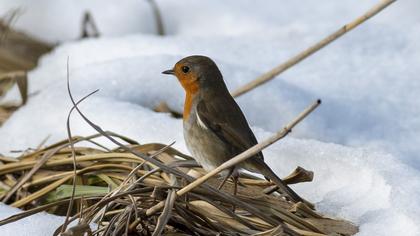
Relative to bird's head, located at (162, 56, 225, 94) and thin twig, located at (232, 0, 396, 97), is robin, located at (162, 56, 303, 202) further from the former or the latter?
thin twig, located at (232, 0, 396, 97)

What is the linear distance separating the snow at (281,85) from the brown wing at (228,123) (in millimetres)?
321

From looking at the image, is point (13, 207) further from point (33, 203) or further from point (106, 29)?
point (106, 29)

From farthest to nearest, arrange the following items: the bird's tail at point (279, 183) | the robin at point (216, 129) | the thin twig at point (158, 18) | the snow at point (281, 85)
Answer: the thin twig at point (158, 18) → the snow at point (281, 85) → the robin at point (216, 129) → the bird's tail at point (279, 183)

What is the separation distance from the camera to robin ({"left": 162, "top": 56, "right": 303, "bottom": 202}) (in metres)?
3.39

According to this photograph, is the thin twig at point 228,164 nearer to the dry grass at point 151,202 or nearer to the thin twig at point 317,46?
the dry grass at point 151,202

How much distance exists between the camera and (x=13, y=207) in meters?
3.66

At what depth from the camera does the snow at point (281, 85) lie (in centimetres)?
356

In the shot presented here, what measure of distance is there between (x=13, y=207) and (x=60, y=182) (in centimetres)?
19

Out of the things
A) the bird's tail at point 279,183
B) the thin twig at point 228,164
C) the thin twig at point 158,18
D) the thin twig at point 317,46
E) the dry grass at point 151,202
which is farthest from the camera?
the thin twig at point 158,18

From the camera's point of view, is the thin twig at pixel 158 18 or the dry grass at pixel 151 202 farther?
the thin twig at pixel 158 18

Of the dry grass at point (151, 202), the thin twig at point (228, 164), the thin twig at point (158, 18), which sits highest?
the thin twig at point (158, 18)

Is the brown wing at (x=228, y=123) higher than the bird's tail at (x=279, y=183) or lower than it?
higher

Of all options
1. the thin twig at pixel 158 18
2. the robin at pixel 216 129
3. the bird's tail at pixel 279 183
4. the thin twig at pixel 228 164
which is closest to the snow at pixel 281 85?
the thin twig at pixel 158 18

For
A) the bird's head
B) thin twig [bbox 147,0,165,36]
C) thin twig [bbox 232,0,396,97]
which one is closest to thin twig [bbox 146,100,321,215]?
the bird's head
